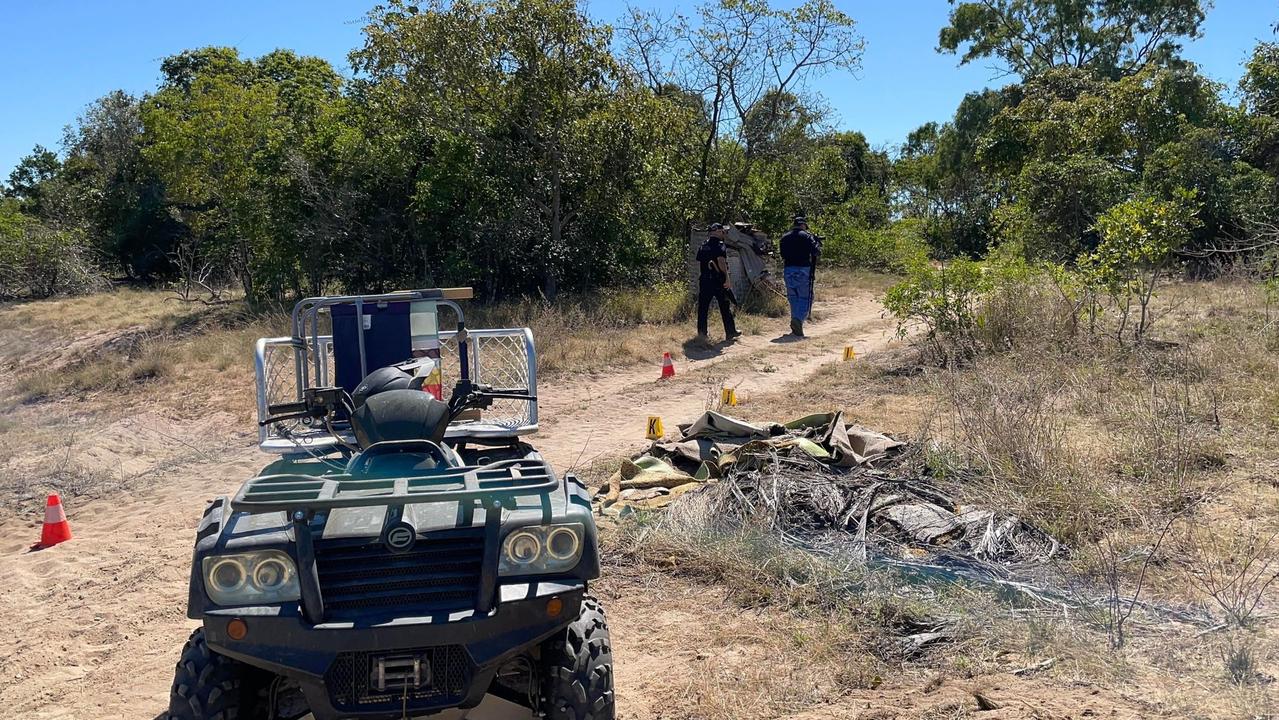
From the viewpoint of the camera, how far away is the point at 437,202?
1566cm

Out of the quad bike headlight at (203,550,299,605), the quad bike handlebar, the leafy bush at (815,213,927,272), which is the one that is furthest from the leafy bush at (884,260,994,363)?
the leafy bush at (815,213,927,272)

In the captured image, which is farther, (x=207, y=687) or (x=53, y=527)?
(x=53, y=527)

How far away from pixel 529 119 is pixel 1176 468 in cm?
1177

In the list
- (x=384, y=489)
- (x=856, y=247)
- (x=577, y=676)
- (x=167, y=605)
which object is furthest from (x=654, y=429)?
(x=856, y=247)

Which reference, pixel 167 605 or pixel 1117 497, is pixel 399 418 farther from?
pixel 1117 497

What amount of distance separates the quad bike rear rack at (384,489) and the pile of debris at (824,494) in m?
2.68

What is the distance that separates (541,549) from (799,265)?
438 inches

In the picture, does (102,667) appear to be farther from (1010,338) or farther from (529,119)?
(529,119)

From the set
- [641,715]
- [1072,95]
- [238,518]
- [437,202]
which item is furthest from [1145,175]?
[238,518]

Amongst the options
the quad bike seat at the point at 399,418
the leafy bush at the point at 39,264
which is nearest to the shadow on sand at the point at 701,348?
the quad bike seat at the point at 399,418

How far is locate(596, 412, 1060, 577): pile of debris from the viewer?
5.29 metres

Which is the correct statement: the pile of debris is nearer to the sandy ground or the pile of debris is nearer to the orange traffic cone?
the sandy ground

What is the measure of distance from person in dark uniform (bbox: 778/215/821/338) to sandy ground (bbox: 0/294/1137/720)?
3.70 metres

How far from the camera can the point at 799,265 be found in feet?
45.0
